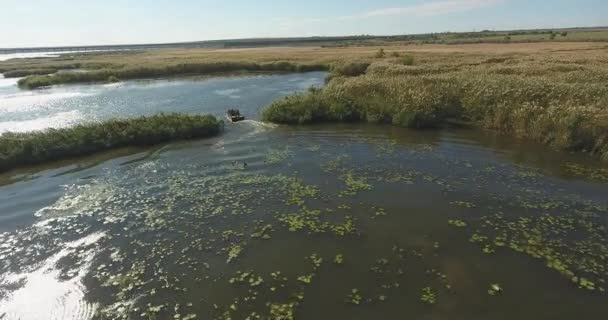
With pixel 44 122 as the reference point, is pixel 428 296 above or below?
below

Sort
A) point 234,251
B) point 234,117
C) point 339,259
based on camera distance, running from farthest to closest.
Result: 1. point 234,117
2. point 234,251
3. point 339,259

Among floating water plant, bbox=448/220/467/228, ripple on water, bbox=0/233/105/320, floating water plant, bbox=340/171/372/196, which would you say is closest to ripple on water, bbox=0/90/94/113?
ripple on water, bbox=0/233/105/320

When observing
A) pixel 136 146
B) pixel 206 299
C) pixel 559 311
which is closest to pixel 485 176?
pixel 559 311

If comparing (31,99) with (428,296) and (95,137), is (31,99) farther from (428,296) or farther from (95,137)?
(428,296)

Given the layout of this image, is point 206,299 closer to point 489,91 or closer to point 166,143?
point 166,143

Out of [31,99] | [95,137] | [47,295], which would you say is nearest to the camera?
[47,295]

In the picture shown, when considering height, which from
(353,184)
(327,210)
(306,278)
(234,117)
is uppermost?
(234,117)

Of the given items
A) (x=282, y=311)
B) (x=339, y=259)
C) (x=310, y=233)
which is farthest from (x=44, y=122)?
(x=282, y=311)
